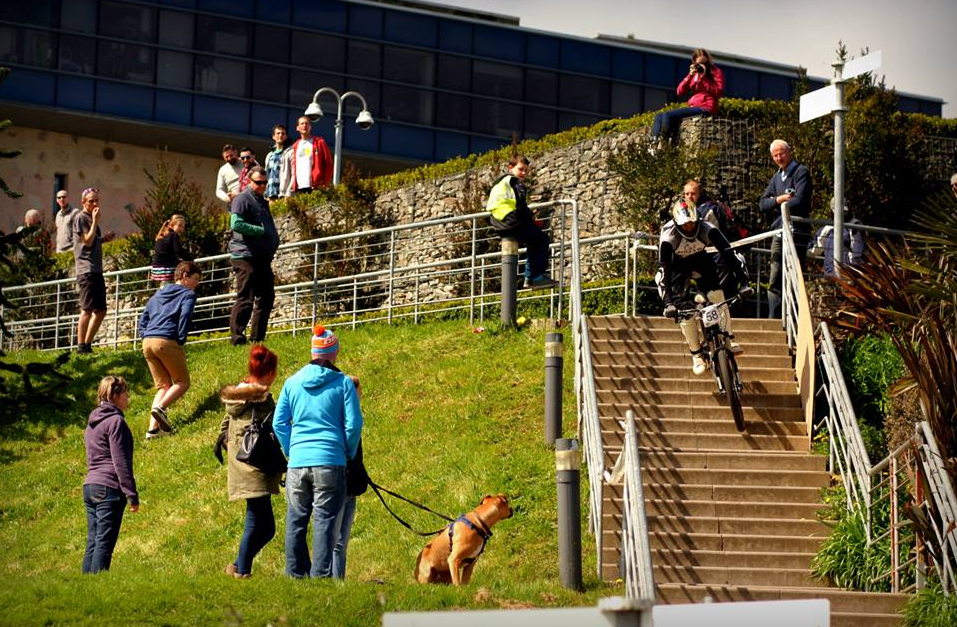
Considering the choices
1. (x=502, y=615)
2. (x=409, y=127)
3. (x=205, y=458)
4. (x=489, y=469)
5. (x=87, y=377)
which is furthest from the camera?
(x=409, y=127)

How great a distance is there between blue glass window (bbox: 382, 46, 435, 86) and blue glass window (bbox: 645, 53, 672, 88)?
5993mm

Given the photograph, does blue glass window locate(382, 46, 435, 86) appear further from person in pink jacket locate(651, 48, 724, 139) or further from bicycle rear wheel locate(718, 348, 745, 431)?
bicycle rear wheel locate(718, 348, 745, 431)

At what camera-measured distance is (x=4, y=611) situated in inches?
394

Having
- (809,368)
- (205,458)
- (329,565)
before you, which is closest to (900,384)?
(809,368)

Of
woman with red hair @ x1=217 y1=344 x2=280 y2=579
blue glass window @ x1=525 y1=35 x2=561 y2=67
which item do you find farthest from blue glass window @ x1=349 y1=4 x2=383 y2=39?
woman with red hair @ x1=217 y1=344 x2=280 y2=579

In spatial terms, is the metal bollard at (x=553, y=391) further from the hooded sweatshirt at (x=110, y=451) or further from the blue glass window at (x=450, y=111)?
the blue glass window at (x=450, y=111)

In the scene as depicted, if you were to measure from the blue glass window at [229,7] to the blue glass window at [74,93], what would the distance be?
12.2ft

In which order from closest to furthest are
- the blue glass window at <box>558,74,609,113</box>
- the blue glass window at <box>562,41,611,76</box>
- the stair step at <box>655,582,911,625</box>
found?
the stair step at <box>655,582,911,625</box>, the blue glass window at <box>562,41,611,76</box>, the blue glass window at <box>558,74,609,113</box>

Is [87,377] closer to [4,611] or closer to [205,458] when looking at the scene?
[205,458]

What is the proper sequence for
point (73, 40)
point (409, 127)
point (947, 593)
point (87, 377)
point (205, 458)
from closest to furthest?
point (947, 593)
point (205, 458)
point (87, 377)
point (73, 40)
point (409, 127)

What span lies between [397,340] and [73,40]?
85.2 ft

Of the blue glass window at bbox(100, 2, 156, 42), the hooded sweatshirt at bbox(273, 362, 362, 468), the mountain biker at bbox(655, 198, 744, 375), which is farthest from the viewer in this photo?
the blue glass window at bbox(100, 2, 156, 42)

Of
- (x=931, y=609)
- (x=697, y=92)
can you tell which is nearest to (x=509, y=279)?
(x=697, y=92)

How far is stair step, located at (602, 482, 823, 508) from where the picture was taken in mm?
12992
